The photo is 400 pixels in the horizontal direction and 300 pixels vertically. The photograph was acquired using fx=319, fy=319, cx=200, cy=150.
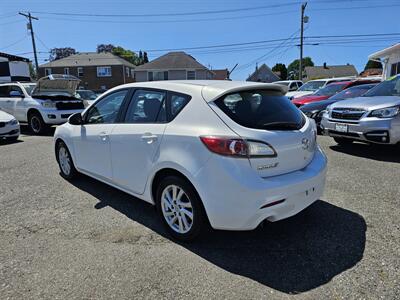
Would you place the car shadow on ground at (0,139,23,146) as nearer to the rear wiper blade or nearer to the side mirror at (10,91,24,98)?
the side mirror at (10,91,24,98)

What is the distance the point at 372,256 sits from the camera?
2.95 m

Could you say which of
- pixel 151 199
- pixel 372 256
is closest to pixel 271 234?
pixel 372 256

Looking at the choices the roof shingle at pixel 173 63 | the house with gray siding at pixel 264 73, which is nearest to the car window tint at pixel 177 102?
the roof shingle at pixel 173 63

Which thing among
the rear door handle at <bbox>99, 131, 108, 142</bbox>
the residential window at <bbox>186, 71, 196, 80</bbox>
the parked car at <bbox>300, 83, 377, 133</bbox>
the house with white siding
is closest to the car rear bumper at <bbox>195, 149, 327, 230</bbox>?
the rear door handle at <bbox>99, 131, 108, 142</bbox>

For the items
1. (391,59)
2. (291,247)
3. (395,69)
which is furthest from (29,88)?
(391,59)

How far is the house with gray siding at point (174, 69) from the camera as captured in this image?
133 ft

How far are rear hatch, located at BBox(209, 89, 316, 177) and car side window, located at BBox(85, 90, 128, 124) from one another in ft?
5.11

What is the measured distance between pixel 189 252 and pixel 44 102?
370 inches

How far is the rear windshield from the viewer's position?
2973 millimetres

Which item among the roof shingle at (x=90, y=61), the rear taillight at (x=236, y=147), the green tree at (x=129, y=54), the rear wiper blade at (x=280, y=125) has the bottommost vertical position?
the rear taillight at (x=236, y=147)

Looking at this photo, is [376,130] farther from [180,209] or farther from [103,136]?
[103,136]

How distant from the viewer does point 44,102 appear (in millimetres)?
10602

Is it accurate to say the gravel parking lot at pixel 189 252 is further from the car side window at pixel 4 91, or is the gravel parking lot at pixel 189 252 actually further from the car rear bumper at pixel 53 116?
the car side window at pixel 4 91

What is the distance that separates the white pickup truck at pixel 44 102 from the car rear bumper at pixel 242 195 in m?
9.23
